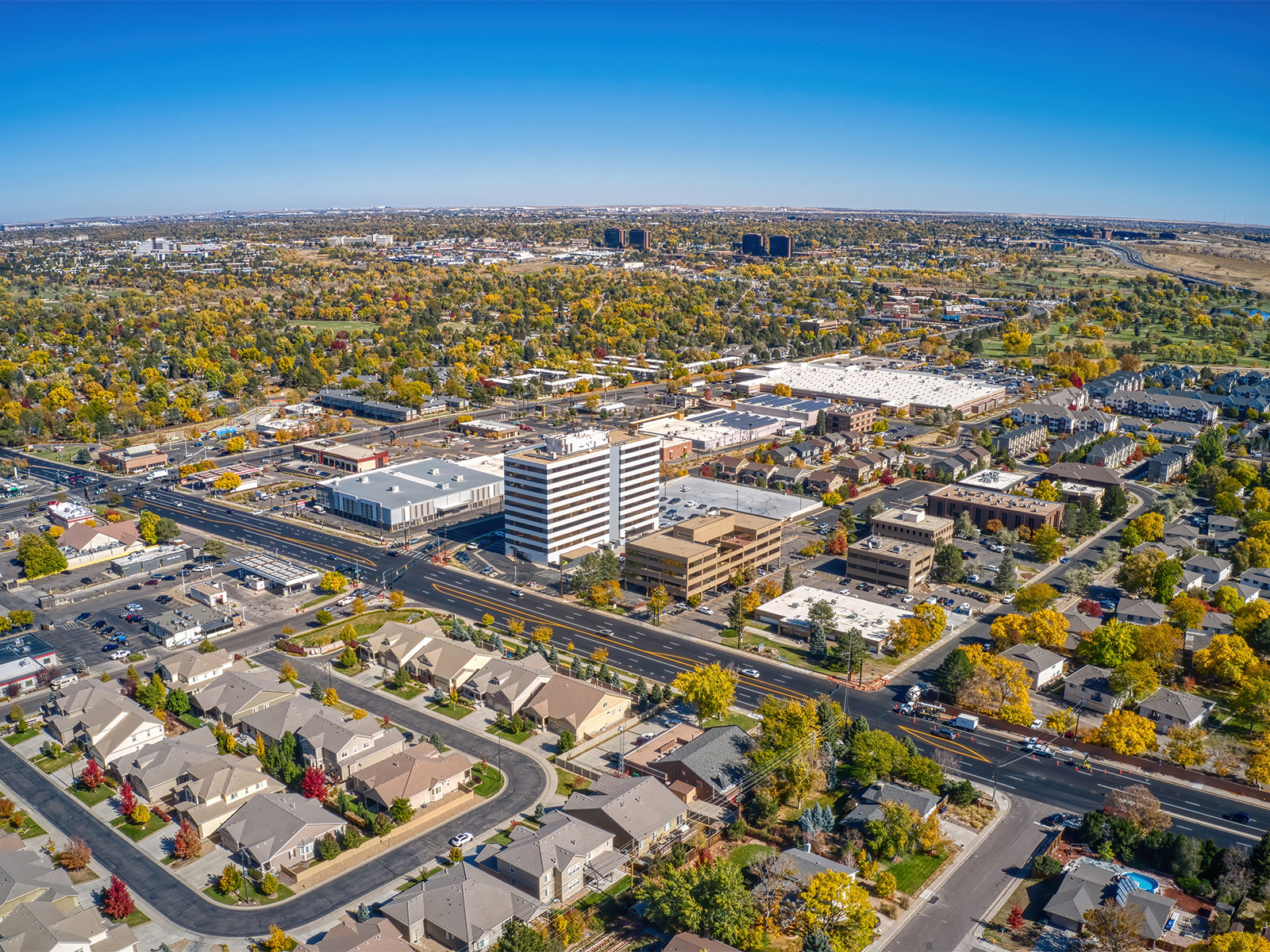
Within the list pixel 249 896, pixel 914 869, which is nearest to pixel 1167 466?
pixel 914 869

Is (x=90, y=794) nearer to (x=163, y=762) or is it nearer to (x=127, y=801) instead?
(x=127, y=801)

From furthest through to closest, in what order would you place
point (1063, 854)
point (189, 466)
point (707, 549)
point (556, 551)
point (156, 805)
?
point (189, 466), point (556, 551), point (707, 549), point (156, 805), point (1063, 854)

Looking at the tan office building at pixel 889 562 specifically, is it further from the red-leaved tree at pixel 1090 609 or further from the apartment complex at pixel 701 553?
the red-leaved tree at pixel 1090 609

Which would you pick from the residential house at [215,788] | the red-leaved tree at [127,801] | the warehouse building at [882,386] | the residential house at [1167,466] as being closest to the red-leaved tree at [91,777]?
the red-leaved tree at [127,801]

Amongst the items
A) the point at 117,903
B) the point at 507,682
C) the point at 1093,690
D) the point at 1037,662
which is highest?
the point at 1037,662

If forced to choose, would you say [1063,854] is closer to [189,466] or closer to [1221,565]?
[1221,565]

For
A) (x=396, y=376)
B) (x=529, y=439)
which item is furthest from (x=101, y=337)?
(x=529, y=439)
